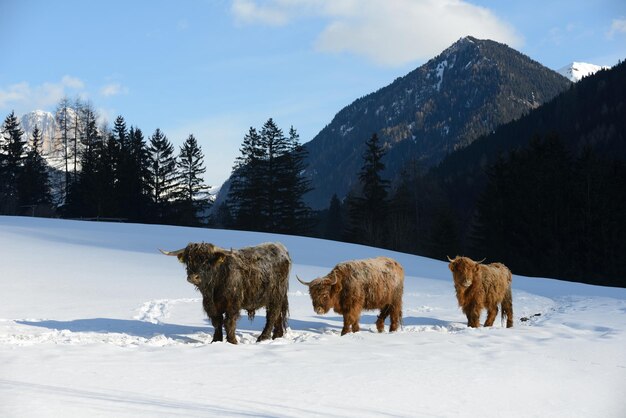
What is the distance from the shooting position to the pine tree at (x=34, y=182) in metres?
51.9

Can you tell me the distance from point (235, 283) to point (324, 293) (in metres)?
1.72

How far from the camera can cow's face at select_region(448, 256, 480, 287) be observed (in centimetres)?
1048

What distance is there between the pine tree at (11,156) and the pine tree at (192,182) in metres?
16.8

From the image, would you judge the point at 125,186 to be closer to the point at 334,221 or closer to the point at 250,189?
the point at 250,189

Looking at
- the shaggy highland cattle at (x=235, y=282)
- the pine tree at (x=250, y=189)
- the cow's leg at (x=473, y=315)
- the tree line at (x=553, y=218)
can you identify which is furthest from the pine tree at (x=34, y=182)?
the cow's leg at (x=473, y=315)

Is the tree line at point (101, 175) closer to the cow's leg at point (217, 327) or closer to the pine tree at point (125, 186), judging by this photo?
the pine tree at point (125, 186)

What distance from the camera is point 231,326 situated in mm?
8492

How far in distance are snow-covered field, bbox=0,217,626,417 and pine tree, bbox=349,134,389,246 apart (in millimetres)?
33554

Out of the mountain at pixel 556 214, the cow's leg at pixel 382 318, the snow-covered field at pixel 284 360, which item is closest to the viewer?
the snow-covered field at pixel 284 360

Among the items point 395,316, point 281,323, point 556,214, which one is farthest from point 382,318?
point 556,214

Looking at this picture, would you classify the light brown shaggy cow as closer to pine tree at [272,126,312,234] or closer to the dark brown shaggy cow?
the dark brown shaggy cow

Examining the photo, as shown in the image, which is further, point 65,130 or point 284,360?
point 65,130

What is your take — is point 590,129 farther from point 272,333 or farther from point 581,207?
point 272,333

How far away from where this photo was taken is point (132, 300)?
1262 centimetres
